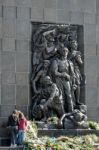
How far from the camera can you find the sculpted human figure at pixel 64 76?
3042cm

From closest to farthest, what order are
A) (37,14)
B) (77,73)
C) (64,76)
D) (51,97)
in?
(51,97) → (64,76) → (37,14) → (77,73)

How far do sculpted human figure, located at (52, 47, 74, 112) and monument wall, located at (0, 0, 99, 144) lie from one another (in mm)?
1008

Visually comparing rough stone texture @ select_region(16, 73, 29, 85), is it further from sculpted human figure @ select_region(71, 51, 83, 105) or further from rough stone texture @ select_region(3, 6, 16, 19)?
rough stone texture @ select_region(3, 6, 16, 19)

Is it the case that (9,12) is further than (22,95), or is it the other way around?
(9,12)

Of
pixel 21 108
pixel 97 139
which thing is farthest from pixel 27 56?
pixel 97 139

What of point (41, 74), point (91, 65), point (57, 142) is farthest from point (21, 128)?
point (91, 65)

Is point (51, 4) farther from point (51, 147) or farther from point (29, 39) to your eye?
point (51, 147)

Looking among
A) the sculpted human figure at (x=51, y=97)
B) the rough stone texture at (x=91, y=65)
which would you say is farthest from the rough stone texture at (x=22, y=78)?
the rough stone texture at (x=91, y=65)

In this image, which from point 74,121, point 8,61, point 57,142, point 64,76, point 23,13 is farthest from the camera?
point 23,13

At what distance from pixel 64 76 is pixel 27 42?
2.28m

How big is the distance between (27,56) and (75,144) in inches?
207

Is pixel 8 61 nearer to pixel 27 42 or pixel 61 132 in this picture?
pixel 27 42

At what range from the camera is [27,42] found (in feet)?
100

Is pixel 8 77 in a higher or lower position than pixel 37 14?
lower
